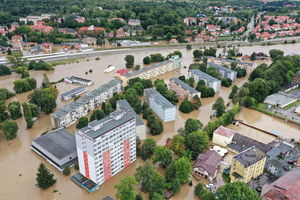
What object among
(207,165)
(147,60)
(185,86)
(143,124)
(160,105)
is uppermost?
(147,60)

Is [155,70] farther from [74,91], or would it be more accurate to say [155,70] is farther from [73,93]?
[73,93]

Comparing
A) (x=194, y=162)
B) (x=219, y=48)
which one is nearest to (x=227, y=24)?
(x=219, y=48)

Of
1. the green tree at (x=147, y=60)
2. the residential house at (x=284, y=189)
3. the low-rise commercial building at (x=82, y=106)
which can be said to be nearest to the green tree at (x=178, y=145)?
the residential house at (x=284, y=189)

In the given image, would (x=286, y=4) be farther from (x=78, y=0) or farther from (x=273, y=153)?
(x=273, y=153)

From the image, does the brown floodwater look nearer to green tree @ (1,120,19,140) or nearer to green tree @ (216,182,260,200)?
green tree @ (1,120,19,140)

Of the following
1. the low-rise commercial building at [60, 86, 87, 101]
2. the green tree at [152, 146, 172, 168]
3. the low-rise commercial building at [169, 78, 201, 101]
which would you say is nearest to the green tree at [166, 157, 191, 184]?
the green tree at [152, 146, 172, 168]

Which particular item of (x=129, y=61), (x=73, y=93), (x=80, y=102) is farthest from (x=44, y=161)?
Result: (x=129, y=61)

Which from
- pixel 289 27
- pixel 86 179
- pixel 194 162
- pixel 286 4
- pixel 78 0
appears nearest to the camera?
pixel 86 179
